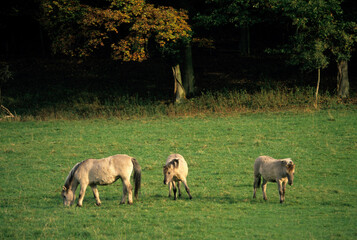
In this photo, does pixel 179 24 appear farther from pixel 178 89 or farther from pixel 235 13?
pixel 178 89

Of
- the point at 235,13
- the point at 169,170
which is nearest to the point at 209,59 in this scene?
the point at 235,13

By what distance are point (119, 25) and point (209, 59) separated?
16251 millimetres

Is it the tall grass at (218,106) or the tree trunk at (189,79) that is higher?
the tree trunk at (189,79)

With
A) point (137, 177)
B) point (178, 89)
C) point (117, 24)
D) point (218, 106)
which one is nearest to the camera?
point (137, 177)

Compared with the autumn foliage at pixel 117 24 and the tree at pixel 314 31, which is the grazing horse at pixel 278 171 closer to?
the tree at pixel 314 31

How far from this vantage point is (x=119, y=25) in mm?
→ 29844

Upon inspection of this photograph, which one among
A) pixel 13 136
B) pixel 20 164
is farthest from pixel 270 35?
pixel 20 164

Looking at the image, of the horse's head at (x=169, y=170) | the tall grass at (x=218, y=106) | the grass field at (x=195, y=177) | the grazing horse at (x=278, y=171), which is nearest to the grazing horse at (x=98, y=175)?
the grass field at (x=195, y=177)

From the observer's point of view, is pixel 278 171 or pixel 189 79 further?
pixel 189 79

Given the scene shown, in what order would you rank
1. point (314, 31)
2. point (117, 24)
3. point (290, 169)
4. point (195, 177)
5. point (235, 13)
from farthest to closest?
point (235, 13), point (117, 24), point (314, 31), point (195, 177), point (290, 169)

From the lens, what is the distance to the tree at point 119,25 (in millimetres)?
28594

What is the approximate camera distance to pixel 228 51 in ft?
154

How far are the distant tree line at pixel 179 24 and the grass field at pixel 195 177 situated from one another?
4526mm

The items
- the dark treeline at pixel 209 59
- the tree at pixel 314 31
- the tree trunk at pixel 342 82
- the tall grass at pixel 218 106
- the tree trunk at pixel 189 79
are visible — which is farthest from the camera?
the tree trunk at pixel 189 79
